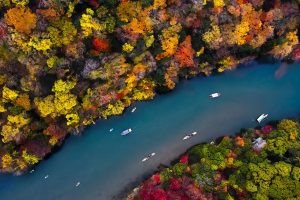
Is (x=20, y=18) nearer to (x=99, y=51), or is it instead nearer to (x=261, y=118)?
(x=99, y=51)

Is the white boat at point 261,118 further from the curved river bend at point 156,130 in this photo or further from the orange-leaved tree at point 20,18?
the orange-leaved tree at point 20,18

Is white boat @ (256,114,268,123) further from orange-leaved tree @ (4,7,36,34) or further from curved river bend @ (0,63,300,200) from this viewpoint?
orange-leaved tree @ (4,7,36,34)

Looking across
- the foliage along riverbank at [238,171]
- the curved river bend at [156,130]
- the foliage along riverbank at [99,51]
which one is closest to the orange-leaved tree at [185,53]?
the foliage along riverbank at [99,51]

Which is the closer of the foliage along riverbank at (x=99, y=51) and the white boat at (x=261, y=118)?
the foliage along riverbank at (x=99, y=51)

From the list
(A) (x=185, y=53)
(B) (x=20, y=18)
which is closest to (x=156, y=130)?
(A) (x=185, y=53)

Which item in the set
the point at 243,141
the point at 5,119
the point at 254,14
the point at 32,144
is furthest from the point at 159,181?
the point at 254,14

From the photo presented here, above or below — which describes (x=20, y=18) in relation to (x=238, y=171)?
above
